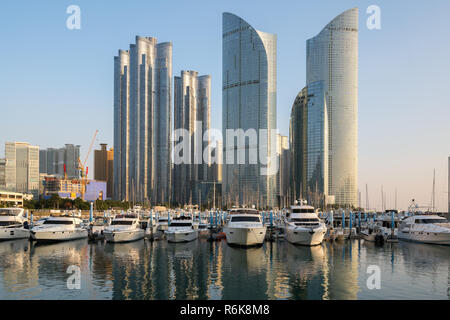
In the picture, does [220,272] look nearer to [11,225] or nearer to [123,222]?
[123,222]

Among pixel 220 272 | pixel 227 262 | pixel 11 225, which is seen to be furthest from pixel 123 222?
pixel 220 272

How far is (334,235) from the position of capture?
61.3m

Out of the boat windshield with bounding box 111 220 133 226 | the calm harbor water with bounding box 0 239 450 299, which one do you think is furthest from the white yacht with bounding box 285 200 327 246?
the boat windshield with bounding box 111 220 133 226

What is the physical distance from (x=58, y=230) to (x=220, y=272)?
32.0 meters

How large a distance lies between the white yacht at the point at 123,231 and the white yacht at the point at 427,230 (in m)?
41.6

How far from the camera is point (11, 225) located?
58.6 m

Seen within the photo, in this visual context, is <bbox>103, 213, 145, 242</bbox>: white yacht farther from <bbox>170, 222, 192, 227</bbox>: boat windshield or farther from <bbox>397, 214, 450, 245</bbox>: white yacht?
<bbox>397, 214, 450, 245</bbox>: white yacht

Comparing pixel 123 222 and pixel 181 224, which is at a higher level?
pixel 123 222

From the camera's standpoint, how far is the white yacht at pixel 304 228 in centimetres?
5166

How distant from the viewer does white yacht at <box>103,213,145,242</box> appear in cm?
5525

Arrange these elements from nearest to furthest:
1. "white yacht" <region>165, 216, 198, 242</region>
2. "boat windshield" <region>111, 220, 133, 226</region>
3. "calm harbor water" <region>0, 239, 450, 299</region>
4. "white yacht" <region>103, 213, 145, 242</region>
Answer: "calm harbor water" <region>0, 239, 450, 299</region> → "white yacht" <region>103, 213, 145, 242</region> → "white yacht" <region>165, 216, 198, 242</region> → "boat windshield" <region>111, 220, 133, 226</region>

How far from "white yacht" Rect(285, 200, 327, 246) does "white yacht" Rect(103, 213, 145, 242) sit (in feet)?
73.7

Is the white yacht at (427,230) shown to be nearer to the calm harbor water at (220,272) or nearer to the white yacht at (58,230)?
the calm harbor water at (220,272)

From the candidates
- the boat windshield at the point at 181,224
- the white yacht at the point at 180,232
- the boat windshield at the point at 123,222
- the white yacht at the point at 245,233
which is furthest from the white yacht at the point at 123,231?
the white yacht at the point at 245,233
